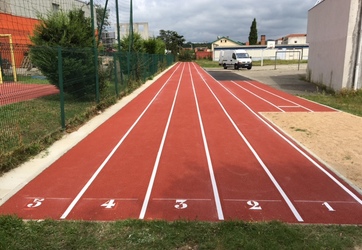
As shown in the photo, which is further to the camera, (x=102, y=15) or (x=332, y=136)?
(x=102, y=15)

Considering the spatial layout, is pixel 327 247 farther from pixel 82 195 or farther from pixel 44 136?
pixel 44 136

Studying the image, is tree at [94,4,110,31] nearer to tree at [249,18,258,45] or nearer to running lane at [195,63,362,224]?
running lane at [195,63,362,224]

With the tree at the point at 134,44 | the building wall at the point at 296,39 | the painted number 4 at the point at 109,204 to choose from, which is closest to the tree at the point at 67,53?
the painted number 4 at the point at 109,204

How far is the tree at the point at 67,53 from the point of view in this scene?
1070 cm

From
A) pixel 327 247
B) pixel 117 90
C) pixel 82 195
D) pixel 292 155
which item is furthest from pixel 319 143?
pixel 117 90

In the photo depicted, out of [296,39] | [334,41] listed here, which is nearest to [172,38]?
[296,39]

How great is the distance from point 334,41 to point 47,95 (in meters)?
14.3

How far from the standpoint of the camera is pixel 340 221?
12.9 ft

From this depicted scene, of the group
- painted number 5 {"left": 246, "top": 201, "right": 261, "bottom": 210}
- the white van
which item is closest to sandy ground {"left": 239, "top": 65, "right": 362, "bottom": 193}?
painted number 5 {"left": 246, "top": 201, "right": 261, "bottom": 210}

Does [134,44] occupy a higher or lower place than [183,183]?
higher

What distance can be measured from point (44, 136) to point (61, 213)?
3563 mm

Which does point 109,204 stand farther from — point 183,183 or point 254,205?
point 254,205

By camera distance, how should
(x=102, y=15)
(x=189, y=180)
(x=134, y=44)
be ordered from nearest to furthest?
(x=189, y=180)
(x=102, y=15)
(x=134, y=44)

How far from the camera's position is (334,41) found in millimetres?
16109
